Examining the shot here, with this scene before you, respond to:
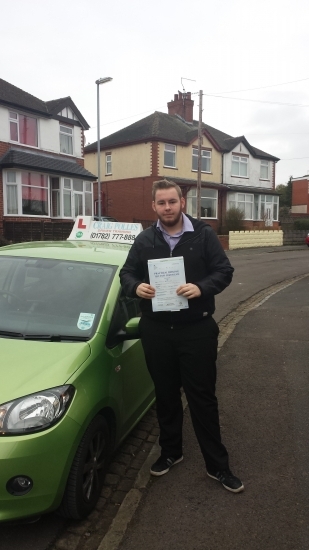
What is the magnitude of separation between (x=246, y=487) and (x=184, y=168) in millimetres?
34005

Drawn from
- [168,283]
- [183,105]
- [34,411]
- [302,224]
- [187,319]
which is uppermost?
[183,105]

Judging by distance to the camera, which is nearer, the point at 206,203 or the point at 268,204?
the point at 206,203

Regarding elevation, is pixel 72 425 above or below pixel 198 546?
above

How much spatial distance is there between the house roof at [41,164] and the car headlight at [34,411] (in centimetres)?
2243

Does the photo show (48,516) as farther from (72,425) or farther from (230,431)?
(230,431)

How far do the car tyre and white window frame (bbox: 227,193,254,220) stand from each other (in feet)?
121

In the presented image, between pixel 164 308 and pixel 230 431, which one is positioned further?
pixel 230 431

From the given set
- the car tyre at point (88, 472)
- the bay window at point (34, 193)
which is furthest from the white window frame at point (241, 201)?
the car tyre at point (88, 472)

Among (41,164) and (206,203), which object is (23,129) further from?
(206,203)

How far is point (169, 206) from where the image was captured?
10.5ft

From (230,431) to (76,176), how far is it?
2508 cm

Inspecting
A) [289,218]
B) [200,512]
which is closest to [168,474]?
[200,512]

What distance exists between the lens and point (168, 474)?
11.3 ft

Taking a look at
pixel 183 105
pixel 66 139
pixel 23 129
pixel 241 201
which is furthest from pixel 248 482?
pixel 183 105
